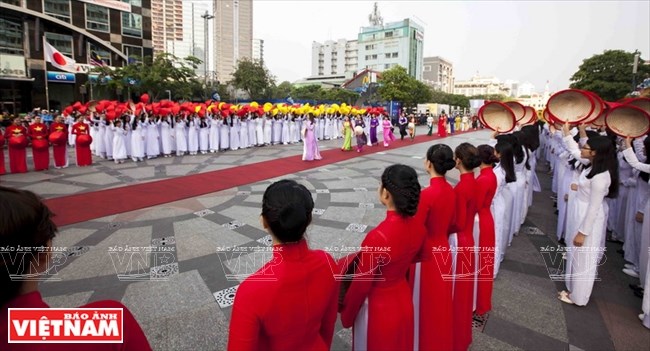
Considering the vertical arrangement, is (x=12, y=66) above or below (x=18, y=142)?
above

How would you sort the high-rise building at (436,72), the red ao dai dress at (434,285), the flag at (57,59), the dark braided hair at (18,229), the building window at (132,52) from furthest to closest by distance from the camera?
the high-rise building at (436,72)
the building window at (132,52)
the flag at (57,59)
the red ao dai dress at (434,285)
the dark braided hair at (18,229)

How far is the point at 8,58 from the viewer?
66.3 ft

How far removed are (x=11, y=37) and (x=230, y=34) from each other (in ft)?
299

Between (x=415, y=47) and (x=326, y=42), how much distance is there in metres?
31.6

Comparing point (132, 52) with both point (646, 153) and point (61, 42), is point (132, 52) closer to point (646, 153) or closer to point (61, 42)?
point (61, 42)

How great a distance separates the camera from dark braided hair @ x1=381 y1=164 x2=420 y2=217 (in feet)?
5.68

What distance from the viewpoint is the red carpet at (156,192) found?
19.8ft

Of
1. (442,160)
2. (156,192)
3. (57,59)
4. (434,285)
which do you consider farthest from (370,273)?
(57,59)

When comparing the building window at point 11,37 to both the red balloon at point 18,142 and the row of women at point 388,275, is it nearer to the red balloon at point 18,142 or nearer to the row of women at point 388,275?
the red balloon at point 18,142

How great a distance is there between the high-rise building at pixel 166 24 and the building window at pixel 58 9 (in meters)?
53.3

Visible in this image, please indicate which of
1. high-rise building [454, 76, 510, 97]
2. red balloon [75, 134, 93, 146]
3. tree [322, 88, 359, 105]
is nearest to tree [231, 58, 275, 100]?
tree [322, 88, 359, 105]

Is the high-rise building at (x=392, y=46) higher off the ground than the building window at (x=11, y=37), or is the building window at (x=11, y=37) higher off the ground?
the high-rise building at (x=392, y=46)

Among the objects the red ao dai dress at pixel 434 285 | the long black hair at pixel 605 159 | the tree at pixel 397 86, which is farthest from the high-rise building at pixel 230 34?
the red ao dai dress at pixel 434 285

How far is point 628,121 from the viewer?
12.0 ft
